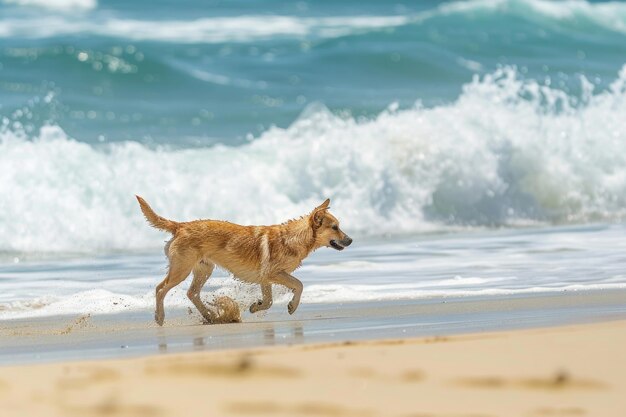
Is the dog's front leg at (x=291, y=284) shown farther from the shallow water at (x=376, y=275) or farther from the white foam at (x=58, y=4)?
the white foam at (x=58, y=4)

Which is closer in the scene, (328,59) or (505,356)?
(505,356)

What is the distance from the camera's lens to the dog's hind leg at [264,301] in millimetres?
9633

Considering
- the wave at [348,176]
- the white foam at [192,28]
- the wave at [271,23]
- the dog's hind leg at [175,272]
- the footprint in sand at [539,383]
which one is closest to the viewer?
the footprint in sand at [539,383]

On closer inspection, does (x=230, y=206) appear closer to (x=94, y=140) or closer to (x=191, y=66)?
(x=94, y=140)

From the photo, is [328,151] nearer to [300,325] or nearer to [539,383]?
[300,325]

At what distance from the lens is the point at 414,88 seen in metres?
23.0

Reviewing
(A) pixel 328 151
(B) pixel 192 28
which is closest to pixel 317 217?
(A) pixel 328 151

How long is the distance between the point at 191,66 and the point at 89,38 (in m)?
2.70

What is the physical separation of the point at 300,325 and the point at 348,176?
8.69 metres

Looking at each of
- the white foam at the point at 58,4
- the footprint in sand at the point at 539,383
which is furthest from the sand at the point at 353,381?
the white foam at the point at 58,4

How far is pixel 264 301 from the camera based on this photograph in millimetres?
9664

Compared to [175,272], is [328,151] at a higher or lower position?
higher

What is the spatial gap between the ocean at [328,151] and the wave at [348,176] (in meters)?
0.03

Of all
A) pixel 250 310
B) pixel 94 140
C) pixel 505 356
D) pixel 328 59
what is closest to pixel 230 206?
pixel 94 140
